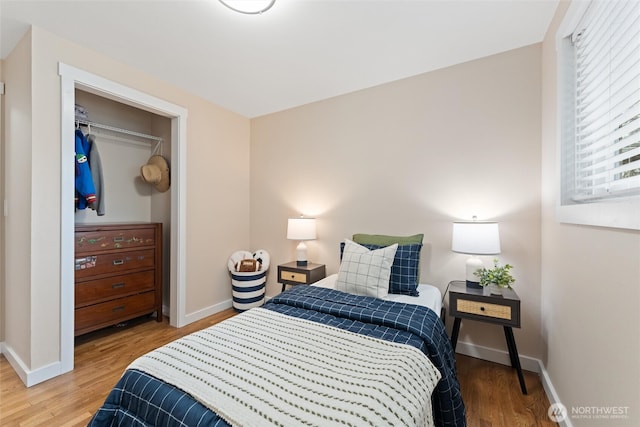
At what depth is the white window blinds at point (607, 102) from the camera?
3.47 feet

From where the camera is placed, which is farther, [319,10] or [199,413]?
[319,10]

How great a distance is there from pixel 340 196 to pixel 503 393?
6.70 feet

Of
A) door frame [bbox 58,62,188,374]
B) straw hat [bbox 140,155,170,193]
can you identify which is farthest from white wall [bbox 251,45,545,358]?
door frame [bbox 58,62,188,374]

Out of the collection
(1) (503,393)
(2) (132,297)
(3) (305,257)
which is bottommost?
(1) (503,393)

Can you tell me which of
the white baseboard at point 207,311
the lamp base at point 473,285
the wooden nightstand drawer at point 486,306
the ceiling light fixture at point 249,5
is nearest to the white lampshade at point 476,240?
the lamp base at point 473,285

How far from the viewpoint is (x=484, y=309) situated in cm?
184

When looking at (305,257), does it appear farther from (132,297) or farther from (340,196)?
(132,297)

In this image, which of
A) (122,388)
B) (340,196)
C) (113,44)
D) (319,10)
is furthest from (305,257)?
(113,44)

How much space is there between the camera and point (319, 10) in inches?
67.4

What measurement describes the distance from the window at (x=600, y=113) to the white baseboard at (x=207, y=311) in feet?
10.8

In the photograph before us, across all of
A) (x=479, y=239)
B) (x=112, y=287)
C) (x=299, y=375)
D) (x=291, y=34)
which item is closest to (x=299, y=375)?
(x=299, y=375)

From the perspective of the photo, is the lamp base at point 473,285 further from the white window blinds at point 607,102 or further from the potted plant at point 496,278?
the white window blinds at point 607,102

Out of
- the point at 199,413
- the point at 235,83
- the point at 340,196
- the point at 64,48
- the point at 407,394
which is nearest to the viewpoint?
the point at 199,413

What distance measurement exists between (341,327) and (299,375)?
1.58 ft
